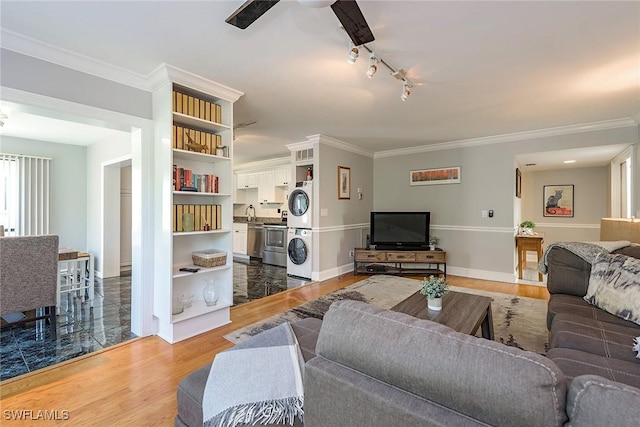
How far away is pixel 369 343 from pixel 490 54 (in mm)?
2507

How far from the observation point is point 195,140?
2.86 meters

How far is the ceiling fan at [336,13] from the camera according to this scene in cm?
146

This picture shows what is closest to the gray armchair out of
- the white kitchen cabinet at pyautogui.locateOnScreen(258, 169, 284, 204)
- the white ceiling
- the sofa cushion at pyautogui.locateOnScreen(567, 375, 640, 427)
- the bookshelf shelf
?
the bookshelf shelf

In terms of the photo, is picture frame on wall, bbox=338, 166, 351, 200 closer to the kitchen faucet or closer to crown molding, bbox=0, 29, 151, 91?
the kitchen faucet

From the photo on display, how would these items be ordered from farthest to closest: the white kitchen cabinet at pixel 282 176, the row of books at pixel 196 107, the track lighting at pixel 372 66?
the white kitchen cabinet at pixel 282 176 < the row of books at pixel 196 107 < the track lighting at pixel 372 66

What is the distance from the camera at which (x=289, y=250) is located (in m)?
5.35

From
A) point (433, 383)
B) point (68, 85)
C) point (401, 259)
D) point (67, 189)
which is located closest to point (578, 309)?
point (433, 383)

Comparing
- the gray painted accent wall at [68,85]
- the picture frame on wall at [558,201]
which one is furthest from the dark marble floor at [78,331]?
the picture frame on wall at [558,201]

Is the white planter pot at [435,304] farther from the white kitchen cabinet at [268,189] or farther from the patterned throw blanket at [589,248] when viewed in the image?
the white kitchen cabinet at [268,189]

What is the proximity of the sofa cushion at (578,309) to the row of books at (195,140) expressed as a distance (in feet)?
10.8

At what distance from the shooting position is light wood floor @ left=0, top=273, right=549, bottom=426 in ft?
5.61

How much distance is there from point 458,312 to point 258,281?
10.8ft

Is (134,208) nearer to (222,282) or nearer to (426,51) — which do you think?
(222,282)

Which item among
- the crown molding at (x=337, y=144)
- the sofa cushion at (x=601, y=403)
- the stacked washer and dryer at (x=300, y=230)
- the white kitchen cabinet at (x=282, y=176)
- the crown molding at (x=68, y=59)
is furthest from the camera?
the white kitchen cabinet at (x=282, y=176)
